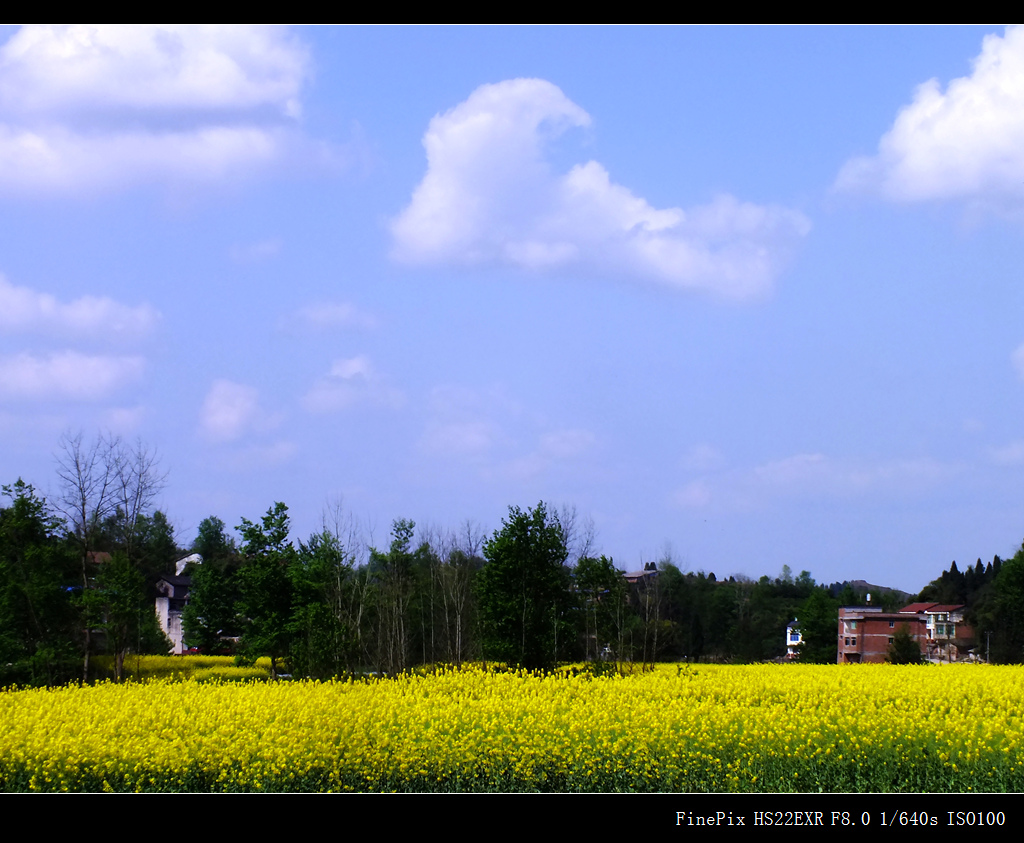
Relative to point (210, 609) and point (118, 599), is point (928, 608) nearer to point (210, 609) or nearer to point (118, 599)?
point (210, 609)

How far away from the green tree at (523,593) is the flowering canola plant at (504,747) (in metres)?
5.13

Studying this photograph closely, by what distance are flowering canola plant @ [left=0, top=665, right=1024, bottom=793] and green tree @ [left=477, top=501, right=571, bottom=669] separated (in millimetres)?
5133

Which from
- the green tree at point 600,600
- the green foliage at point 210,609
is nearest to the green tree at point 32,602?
the green tree at point 600,600

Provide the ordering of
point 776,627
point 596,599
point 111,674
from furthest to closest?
point 776,627, point 596,599, point 111,674

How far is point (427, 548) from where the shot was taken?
25.0 m

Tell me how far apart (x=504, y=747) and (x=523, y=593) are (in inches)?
284

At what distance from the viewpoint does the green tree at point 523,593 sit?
52.5 feet

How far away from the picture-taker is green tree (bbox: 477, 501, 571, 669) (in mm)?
16016

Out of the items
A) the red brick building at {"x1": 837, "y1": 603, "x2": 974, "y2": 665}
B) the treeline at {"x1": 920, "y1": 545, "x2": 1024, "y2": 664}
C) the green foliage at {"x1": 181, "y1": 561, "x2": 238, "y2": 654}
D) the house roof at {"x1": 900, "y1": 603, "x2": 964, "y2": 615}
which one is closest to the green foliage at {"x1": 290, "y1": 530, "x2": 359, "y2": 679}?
the green foliage at {"x1": 181, "y1": 561, "x2": 238, "y2": 654}

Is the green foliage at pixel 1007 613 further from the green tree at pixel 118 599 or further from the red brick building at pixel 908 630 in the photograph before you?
the green tree at pixel 118 599

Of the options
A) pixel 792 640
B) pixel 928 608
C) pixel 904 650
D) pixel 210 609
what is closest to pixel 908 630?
pixel 904 650
